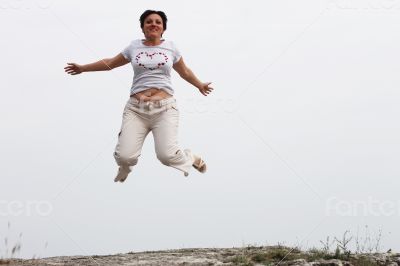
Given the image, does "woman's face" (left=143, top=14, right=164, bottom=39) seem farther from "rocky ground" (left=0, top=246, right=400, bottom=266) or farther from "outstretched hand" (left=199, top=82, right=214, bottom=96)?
"rocky ground" (left=0, top=246, right=400, bottom=266)

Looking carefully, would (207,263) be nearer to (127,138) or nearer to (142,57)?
(127,138)

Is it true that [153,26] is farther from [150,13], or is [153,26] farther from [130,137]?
[130,137]

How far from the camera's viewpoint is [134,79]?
28.8 feet

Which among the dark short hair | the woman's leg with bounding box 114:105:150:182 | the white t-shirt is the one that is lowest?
the woman's leg with bounding box 114:105:150:182

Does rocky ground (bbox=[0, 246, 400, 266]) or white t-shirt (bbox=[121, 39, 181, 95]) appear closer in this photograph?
rocky ground (bbox=[0, 246, 400, 266])

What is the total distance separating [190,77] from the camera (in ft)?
30.7

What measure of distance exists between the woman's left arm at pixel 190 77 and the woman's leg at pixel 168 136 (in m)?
0.70

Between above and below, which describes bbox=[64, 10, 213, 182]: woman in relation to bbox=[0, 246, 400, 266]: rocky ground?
above

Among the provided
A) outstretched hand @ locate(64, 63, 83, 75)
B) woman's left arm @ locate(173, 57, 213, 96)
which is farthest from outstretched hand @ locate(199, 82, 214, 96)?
outstretched hand @ locate(64, 63, 83, 75)

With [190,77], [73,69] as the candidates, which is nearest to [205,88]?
[190,77]

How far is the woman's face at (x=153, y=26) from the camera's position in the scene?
8594 millimetres

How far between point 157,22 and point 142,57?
0.56 meters

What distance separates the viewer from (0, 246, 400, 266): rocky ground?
27.4 feet

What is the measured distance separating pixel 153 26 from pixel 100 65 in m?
1.14
